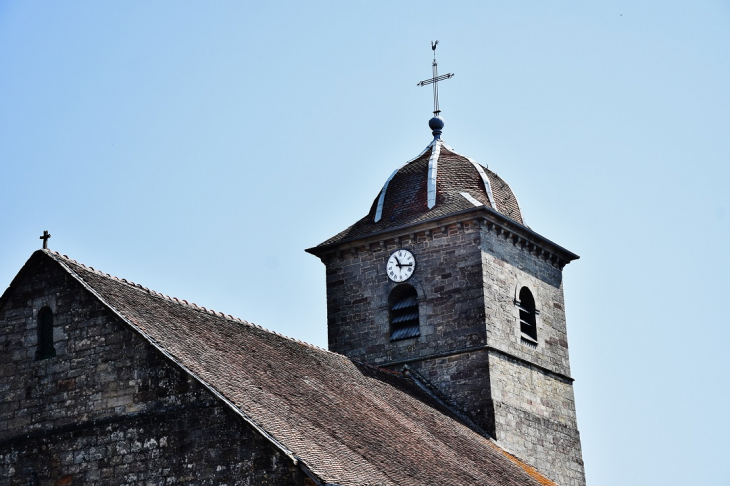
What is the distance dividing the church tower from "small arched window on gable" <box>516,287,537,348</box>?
30 mm

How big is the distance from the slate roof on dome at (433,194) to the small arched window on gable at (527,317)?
1838mm

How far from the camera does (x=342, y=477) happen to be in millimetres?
18938

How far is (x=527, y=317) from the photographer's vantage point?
103ft

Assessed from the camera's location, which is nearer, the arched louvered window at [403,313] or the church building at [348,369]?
the church building at [348,369]

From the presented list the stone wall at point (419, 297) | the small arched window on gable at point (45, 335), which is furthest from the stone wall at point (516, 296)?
the small arched window on gable at point (45, 335)

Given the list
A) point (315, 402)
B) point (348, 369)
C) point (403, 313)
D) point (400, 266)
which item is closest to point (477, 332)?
point (403, 313)

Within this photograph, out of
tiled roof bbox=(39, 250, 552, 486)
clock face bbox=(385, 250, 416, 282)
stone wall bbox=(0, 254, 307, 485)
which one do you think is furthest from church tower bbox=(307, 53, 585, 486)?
stone wall bbox=(0, 254, 307, 485)

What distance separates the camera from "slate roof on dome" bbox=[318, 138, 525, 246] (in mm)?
31016

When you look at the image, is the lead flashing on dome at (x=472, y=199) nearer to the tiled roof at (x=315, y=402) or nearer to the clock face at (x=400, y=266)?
the clock face at (x=400, y=266)

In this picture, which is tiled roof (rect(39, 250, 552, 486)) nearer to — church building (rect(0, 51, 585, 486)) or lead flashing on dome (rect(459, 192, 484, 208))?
church building (rect(0, 51, 585, 486))

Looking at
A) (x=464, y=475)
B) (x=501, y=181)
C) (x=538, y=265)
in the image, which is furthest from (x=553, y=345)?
(x=464, y=475)

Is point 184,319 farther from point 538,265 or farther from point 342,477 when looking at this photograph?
point 538,265

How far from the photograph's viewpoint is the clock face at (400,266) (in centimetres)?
3072

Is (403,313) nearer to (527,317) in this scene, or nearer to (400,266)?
(400,266)
